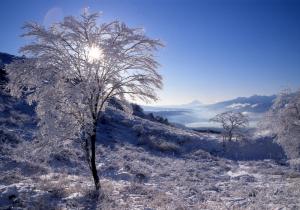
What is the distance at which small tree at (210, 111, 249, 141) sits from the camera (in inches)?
2047

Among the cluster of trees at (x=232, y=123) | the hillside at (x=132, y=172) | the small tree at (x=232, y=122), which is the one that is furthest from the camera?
the small tree at (x=232, y=122)

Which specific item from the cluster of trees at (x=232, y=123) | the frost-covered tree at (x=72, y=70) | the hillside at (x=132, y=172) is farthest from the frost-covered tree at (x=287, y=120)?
the cluster of trees at (x=232, y=123)

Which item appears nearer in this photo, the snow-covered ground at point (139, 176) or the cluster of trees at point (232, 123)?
the snow-covered ground at point (139, 176)

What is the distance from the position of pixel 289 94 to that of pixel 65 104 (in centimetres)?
1704

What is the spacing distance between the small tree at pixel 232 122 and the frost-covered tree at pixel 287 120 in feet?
87.8

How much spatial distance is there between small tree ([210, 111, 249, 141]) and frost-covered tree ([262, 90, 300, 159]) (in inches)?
1053

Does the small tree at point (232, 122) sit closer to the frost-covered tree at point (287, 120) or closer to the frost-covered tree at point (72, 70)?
the frost-covered tree at point (287, 120)

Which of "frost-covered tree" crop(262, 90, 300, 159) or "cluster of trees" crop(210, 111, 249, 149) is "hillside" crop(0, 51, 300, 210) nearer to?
"frost-covered tree" crop(262, 90, 300, 159)

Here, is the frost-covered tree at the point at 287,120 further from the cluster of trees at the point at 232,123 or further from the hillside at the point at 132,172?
the cluster of trees at the point at 232,123

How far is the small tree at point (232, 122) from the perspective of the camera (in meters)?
52.0

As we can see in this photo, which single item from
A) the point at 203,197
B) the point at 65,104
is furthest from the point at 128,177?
the point at 65,104

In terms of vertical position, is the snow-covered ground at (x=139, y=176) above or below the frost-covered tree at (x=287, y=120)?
below

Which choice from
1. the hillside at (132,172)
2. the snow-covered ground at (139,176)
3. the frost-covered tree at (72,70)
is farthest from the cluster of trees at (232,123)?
the frost-covered tree at (72,70)

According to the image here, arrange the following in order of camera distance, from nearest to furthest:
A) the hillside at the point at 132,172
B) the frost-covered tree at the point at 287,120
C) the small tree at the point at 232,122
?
the hillside at the point at 132,172 < the frost-covered tree at the point at 287,120 < the small tree at the point at 232,122
